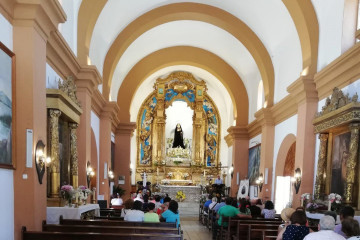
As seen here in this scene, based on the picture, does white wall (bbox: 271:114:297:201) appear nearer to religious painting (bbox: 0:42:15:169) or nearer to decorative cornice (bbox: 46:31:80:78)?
decorative cornice (bbox: 46:31:80:78)

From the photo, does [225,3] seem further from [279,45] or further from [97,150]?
[97,150]

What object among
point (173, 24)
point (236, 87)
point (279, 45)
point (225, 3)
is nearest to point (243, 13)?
point (225, 3)

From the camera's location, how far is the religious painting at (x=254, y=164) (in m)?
16.4

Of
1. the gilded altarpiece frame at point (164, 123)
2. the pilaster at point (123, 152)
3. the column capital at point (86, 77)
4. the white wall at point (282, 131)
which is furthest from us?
the gilded altarpiece frame at point (164, 123)

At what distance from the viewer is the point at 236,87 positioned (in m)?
19.1

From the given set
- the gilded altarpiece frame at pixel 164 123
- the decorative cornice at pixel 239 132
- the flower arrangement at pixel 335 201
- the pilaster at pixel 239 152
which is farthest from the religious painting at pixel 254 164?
the flower arrangement at pixel 335 201

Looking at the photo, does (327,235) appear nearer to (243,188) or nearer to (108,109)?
(108,109)

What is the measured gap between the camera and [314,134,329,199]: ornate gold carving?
9156mm

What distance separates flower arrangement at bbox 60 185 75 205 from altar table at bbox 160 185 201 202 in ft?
43.2

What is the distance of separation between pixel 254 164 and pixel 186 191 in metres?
5.23

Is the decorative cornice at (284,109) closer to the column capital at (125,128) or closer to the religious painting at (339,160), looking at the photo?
the religious painting at (339,160)

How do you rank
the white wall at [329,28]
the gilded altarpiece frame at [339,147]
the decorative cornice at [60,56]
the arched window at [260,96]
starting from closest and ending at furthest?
the gilded altarpiece frame at [339,147] → the decorative cornice at [60,56] → the white wall at [329,28] → the arched window at [260,96]

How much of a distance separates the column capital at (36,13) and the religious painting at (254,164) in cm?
1181

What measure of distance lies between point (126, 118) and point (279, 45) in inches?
338
